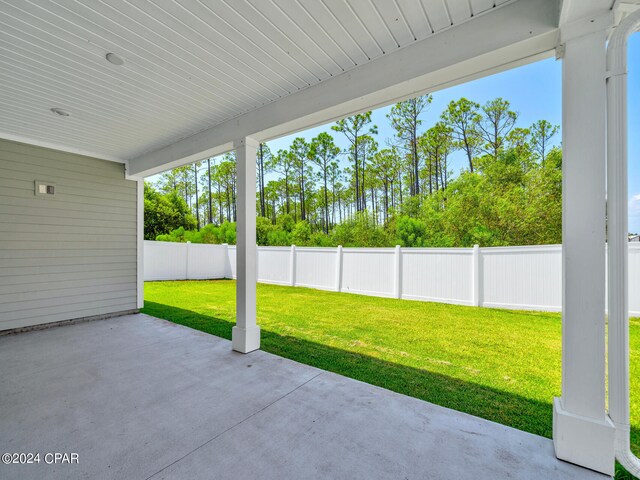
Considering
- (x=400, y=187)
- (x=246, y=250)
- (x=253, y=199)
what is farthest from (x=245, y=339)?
(x=400, y=187)

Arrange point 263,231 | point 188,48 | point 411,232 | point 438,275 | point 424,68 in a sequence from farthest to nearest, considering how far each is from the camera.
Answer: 1. point 263,231
2. point 411,232
3. point 438,275
4. point 188,48
5. point 424,68

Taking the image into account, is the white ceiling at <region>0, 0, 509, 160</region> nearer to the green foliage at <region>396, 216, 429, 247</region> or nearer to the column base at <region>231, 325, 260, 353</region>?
the column base at <region>231, 325, 260, 353</region>

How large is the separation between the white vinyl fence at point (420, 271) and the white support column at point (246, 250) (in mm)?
4380

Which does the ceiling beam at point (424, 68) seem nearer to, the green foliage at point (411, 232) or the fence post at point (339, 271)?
the fence post at point (339, 271)

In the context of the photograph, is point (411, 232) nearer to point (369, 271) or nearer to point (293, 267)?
point (369, 271)

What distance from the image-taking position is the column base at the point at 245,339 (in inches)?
132

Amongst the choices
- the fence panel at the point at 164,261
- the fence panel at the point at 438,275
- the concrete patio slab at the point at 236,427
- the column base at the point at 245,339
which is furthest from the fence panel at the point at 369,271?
the fence panel at the point at 164,261

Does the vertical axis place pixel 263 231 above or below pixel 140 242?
above

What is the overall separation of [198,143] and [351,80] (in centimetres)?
233

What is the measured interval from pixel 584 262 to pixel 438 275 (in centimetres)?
492

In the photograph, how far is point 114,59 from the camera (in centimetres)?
236

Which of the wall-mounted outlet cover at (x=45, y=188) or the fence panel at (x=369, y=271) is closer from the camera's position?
the wall-mounted outlet cover at (x=45, y=188)

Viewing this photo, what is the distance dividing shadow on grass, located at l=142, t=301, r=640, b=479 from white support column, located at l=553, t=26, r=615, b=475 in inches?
10.5

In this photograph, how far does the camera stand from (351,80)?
2508 mm
